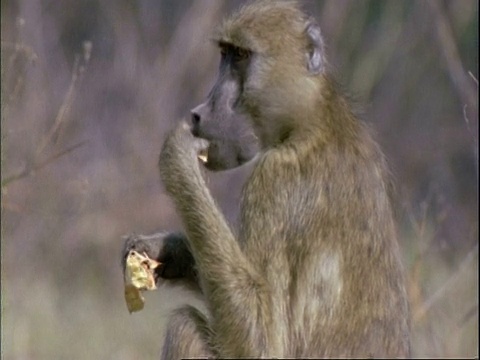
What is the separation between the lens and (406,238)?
34.9ft

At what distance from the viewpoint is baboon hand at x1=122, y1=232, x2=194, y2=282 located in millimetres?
5875

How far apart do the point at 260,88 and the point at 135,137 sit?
585 centimetres

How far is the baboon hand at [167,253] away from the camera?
588 cm

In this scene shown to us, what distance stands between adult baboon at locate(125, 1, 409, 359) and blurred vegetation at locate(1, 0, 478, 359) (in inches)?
107

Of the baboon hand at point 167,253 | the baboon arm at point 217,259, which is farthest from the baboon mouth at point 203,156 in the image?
the baboon hand at point 167,253

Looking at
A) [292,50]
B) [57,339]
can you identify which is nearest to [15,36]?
[57,339]

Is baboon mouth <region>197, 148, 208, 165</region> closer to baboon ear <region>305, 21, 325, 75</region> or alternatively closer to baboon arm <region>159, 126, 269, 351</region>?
baboon arm <region>159, 126, 269, 351</region>

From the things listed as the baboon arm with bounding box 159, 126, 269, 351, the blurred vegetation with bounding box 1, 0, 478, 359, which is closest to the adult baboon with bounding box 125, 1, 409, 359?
the baboon arm with bounding box 159, 126, 269, 351

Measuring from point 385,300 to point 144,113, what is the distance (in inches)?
255

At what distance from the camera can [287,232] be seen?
5.51 meters

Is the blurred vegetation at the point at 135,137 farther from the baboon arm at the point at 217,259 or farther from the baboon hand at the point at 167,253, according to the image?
the baboon arm at the point at 217,259

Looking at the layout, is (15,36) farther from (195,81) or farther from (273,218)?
(273,218)

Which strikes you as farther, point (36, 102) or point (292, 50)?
point (36, 102)

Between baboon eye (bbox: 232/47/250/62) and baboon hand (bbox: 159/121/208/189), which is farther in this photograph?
baboon eye (bbox: 232/47/250/62)
